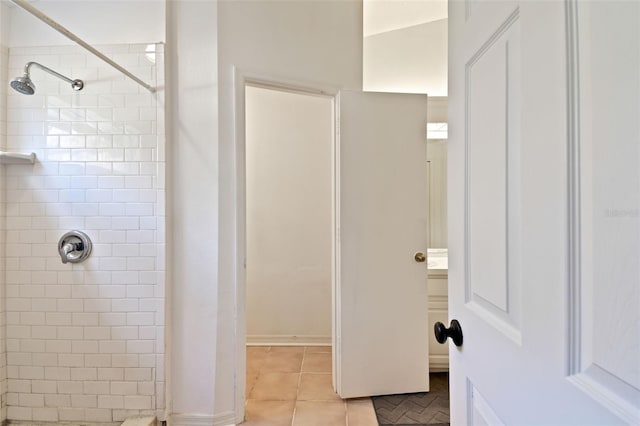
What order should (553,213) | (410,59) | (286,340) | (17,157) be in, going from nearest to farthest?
(553,213)
(17,157)
(410,59)
(286,340)

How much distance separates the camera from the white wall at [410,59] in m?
2.53

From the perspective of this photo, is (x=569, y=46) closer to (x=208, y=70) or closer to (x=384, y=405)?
(x=208, y=70)

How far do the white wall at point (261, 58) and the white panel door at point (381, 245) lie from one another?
0.29 metres

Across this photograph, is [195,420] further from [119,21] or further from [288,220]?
[119,21]

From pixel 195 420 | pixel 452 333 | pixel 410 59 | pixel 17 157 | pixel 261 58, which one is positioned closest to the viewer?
pixel 452 333

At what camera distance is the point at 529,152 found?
48cm

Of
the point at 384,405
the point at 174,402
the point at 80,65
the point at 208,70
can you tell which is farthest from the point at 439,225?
the point at 80,65

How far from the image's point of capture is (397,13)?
237 cm

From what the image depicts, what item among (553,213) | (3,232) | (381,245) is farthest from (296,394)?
(553,213)

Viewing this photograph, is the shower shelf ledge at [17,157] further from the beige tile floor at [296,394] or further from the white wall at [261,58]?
the beige tile floor at [296,394]

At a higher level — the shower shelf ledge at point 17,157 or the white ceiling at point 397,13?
the white ceiling at point 397,13

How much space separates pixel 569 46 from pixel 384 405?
212 centimetres

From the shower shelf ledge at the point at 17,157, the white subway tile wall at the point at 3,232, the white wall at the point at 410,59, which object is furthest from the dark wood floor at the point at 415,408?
the shower shelf ledge at the point at 17,157

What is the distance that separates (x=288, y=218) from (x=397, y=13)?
1929 millimetres
